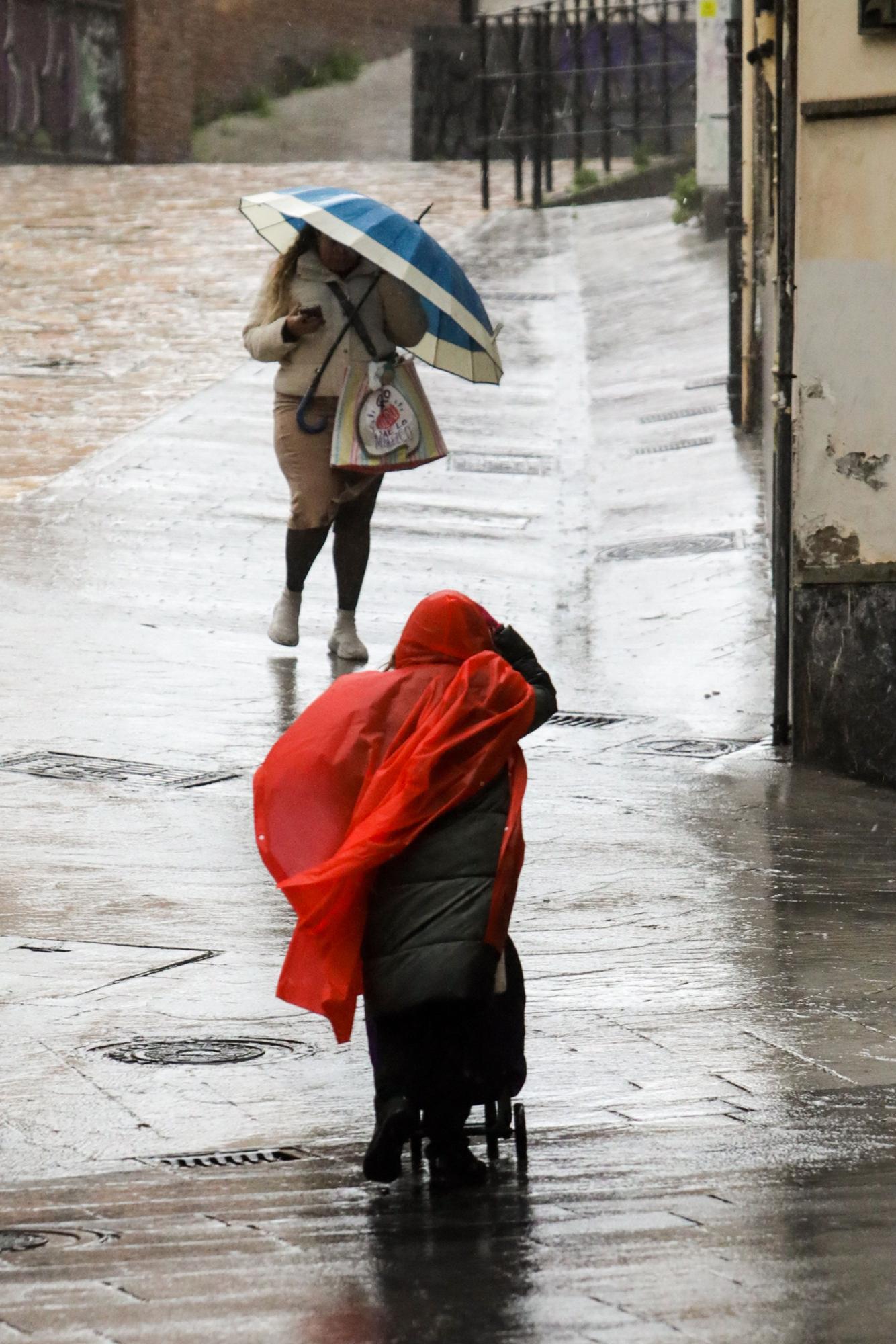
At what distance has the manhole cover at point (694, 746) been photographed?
29.8ft

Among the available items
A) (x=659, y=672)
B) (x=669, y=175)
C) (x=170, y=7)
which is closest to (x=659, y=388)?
(x=659, y=672)

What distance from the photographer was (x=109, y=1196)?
4555mm

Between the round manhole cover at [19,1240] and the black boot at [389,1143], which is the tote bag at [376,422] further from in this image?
the round manhole cover at [19,1240]

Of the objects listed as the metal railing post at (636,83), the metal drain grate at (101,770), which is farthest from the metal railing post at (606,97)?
the metal drain grate at (101,770)

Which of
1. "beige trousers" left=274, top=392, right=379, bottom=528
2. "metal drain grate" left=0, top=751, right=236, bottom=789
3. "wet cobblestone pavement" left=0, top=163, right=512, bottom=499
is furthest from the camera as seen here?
"wet cobblestone pavement" left=0, top=163, right=512, bottom=499

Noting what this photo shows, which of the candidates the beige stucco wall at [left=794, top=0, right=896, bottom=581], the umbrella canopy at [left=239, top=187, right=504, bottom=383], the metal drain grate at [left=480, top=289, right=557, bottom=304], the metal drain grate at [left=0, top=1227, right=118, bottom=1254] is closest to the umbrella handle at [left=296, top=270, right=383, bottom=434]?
the umbrella canopy at [left=239, top=187, right=504, bottom=383]

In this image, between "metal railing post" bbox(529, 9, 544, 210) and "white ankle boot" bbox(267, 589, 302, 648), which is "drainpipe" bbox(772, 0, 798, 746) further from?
"metal railing post" bbox(529, 9, 544, 210)

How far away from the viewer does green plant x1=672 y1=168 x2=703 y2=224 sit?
23.1 m

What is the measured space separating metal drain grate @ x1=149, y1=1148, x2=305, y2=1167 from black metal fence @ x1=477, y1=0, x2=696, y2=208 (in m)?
20.2

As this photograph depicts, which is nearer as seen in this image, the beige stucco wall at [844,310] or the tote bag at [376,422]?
the beige stucco wall at [844,310]

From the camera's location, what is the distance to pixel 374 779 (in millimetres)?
4613

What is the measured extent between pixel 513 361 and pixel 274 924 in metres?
12.5

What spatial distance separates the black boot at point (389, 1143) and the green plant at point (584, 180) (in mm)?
23750

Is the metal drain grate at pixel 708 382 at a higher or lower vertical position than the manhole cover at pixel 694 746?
higher
